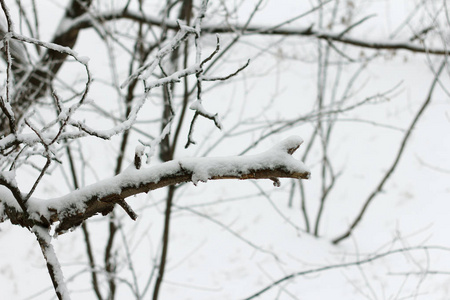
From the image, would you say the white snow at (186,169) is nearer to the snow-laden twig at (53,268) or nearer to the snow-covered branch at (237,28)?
the snow-laden twig at (53,268)

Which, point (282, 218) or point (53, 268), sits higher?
point (282, 218)

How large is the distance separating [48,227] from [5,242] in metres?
4.73

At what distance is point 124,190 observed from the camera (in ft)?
2.68

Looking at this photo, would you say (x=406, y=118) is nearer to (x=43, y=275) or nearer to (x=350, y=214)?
(x=350, y=214)

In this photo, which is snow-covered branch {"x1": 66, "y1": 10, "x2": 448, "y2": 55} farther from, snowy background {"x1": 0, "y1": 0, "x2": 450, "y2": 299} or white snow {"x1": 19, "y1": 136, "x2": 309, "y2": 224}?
white snow {"x1": 19, "y1": 136, "x2": 309, "y2": 224}

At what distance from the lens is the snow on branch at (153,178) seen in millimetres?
733

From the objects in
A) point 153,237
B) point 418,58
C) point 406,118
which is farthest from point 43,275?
point 418,58

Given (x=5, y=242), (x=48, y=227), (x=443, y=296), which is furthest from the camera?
(x=5, y=242)

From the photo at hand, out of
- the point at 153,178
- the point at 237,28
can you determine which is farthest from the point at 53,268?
the point at 237,28

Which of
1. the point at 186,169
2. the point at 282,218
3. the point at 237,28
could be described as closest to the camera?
the point at 186,169

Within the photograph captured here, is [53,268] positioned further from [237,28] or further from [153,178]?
[237,28]

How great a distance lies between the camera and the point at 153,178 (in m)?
0.80

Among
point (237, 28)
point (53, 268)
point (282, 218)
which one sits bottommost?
point (53, 268)

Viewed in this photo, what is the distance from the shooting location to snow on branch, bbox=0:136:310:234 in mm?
733
